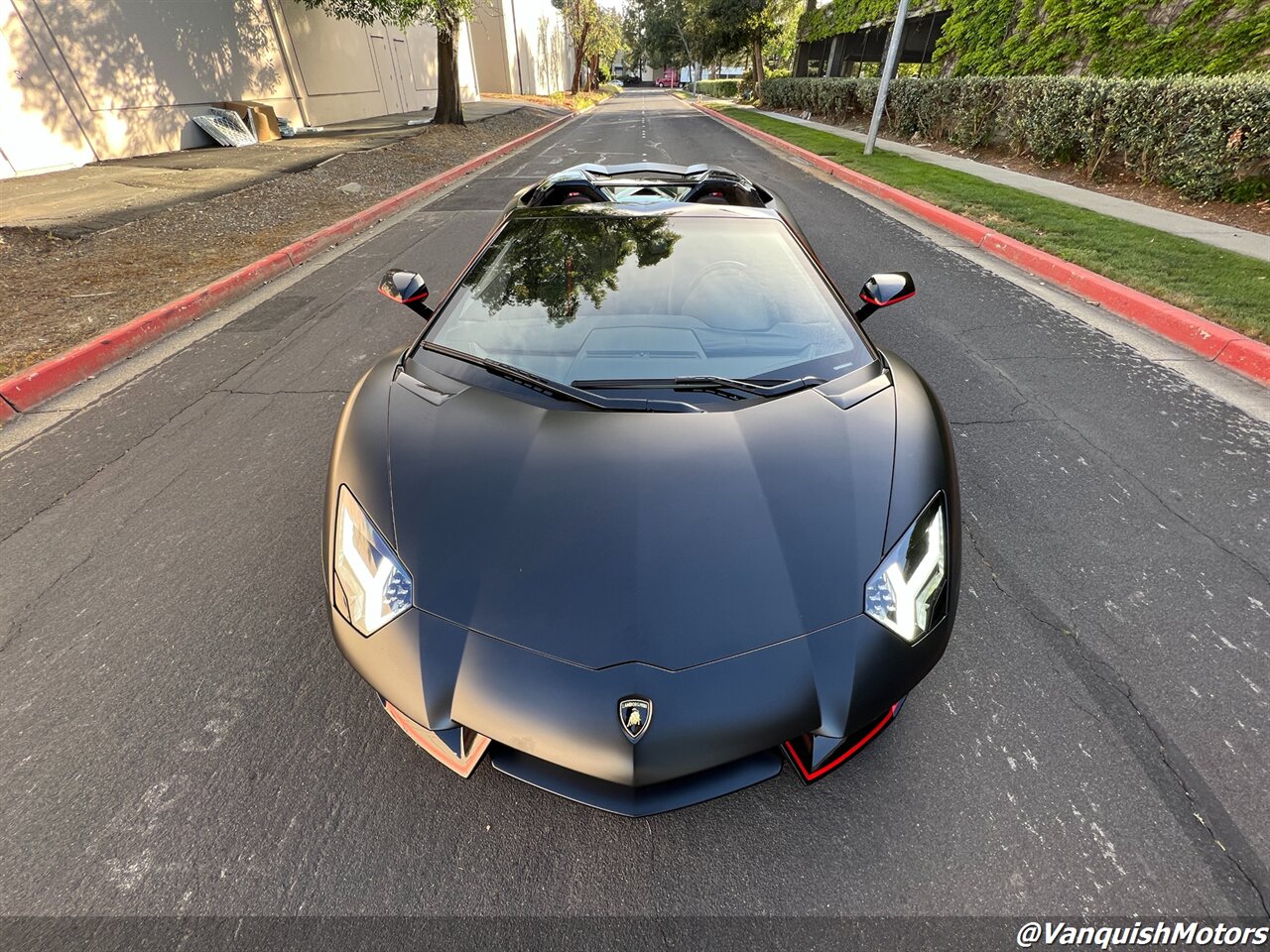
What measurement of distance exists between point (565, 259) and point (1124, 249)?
643cm

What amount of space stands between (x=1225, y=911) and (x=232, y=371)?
555 centimetres

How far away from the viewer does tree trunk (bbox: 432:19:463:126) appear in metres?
14.7

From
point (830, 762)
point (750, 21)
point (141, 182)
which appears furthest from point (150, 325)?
point (750, 21)

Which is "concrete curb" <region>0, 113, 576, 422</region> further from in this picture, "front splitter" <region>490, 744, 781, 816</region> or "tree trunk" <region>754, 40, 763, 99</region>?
"tree trunk" <region>754, 40, 763, 99</region>

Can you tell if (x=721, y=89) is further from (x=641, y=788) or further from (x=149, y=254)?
(x=641, y=788)

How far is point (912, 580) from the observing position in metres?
1.52

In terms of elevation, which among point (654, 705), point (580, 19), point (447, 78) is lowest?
point (654, 705)

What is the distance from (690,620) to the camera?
4.44 ft

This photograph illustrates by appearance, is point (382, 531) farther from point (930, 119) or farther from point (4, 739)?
point (930, 119)

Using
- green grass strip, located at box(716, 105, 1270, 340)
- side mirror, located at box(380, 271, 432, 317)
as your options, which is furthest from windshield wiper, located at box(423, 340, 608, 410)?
green grass strip, located at box(716, 105, 1270, 340)

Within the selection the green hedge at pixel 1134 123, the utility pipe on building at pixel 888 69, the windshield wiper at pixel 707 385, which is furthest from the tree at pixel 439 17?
the windshield wiper at pixel 707 385

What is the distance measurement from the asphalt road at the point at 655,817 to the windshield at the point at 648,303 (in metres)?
1.25

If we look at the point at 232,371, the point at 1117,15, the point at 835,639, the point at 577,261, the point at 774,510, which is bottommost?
the point at 232,371

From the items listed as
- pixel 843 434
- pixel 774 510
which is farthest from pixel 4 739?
pixel 843 434
